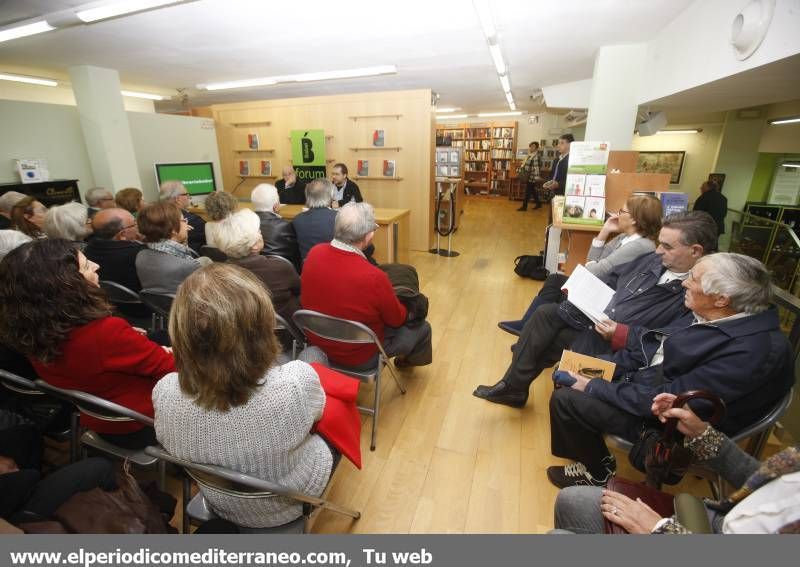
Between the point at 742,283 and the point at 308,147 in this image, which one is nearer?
the point at 742,283

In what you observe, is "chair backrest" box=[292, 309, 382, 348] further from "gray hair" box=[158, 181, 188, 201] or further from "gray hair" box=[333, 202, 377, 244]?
"gray hair" box=[158, 181, 188, 201]

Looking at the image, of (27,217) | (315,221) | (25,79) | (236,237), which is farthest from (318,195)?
(25,79)

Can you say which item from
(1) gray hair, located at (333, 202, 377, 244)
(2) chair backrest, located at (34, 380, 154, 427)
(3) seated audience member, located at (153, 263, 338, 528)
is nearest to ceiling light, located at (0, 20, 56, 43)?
(1) gray hair, located at (333, 202, 377, 244)

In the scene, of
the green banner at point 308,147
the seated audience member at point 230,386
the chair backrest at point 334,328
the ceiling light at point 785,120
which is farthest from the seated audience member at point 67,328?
the ceiling light at point 785,120

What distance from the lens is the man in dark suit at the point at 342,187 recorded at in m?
4.98

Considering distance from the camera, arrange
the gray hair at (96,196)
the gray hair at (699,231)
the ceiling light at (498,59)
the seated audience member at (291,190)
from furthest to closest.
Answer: the seated audience member at (291,190) → the ceiling light at (498,59) → the gray hair at (96,196) → the gray hair at (699,231)

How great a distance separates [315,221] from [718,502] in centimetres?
282

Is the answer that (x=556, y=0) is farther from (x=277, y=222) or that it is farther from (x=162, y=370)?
(x=162, y=370)

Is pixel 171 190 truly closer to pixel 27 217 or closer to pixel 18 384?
pixel 27 217

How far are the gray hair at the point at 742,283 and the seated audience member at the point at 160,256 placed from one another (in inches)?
100

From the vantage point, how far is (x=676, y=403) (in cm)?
126

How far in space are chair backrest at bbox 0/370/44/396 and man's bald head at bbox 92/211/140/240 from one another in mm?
1170

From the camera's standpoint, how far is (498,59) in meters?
4.65

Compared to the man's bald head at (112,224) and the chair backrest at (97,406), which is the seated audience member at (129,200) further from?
the chair backrest at (97,406)
